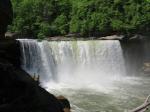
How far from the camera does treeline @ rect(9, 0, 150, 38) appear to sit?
40.0m

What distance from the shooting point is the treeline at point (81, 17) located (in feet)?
131

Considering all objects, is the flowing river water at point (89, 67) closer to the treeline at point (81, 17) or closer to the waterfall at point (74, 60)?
the waterfall at point (74, 60)

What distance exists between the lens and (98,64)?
3653 centimetres

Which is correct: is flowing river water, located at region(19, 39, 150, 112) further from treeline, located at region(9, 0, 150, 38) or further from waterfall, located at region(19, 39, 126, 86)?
treeline, located at region(9, 0, 150, 38)

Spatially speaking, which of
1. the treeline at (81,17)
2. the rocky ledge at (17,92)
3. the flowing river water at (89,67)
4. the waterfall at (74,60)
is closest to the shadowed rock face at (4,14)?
the rocky ledge at (17,92)

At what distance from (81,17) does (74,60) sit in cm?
865

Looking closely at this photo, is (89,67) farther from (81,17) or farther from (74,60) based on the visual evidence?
(81,17)

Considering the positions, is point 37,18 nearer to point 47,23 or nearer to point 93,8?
point 47,23

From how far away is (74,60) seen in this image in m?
35.6

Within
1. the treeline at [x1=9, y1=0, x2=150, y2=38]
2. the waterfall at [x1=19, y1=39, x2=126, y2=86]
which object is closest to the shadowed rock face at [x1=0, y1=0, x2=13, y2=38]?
the waterfall at [x1=19, y1=39, x2=126, y2=86]

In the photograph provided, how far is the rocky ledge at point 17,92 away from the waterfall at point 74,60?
23.8m

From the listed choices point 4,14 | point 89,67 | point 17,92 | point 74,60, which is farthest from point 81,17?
point 17,92

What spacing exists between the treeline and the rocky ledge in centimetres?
3104

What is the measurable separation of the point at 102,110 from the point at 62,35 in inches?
794
